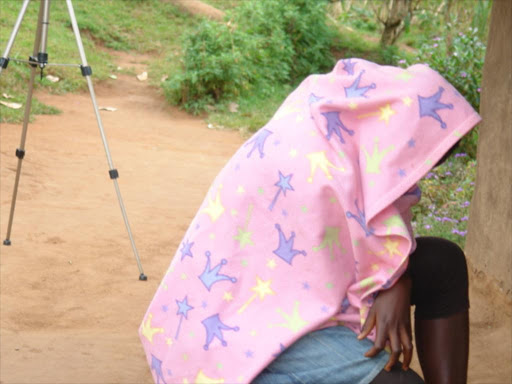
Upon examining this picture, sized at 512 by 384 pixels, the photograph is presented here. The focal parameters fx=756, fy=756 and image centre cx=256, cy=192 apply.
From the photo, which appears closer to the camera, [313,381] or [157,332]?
[313,381]

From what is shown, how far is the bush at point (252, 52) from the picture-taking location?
29.7ft

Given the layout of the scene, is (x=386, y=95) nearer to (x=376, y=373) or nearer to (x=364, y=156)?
(x=364, y=156)

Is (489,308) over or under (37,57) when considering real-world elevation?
under

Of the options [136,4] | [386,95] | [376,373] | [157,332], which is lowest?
[136,4]

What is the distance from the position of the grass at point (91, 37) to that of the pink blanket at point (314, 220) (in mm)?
5912

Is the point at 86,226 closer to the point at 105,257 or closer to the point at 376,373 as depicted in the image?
the point at 105,257

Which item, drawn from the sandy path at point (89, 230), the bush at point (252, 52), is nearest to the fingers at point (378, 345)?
the sandy path at point (89, 230)

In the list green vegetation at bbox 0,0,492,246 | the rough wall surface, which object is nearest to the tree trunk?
green vegetation at bbox 0,0,492,246

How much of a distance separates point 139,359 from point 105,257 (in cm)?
144

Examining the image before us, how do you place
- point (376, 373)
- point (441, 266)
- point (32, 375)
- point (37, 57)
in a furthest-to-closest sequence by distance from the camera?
point (37, 57)
point (32, 375)
point (441, 266)
point (376, 373)

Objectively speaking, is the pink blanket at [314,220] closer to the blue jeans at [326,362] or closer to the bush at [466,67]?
the blue jeans at [326,362]

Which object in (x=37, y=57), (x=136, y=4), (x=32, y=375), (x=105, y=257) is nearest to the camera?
(x=32, y=375)

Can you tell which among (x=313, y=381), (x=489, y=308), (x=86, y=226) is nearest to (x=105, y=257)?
(x=86, y=226)

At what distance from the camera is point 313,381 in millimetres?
1572
